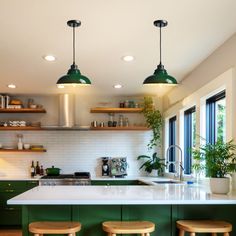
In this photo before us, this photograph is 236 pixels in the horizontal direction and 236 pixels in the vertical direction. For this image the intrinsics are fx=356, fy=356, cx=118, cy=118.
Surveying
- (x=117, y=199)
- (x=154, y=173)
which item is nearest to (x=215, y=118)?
(x=117, y=199)

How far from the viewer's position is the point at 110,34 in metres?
3.56

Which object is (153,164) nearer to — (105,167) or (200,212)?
(105,167)

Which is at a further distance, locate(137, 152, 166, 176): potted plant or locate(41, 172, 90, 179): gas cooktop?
locate(137, 152, 166, 176): potted plant

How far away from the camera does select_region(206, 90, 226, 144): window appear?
14.4ft

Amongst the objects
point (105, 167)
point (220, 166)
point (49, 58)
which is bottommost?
A: point (105, 167)

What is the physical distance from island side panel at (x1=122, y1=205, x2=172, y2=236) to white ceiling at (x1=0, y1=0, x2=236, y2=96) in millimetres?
1689

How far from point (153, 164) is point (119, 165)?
0.75 m

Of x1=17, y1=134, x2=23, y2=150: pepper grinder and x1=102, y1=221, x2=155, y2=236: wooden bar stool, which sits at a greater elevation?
x1=17, y1=134, x2=23, y2=150: pepper grinder

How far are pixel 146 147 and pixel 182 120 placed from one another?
165cm

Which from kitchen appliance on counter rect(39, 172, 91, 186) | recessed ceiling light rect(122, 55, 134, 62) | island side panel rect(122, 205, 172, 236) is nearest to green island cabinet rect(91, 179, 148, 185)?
kitchen appliance on counter rect(39, 172, 91, 186)

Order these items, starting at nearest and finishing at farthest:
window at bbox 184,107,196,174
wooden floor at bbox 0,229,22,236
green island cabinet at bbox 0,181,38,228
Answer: window at bbox 184,107,196,174 → wooden floor at bbox 0,229,22,236 → green island cabinet at bbox 0,181,38,228

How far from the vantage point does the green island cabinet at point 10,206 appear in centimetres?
642

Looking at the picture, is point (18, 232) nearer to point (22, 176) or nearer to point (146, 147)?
point (22, 176)

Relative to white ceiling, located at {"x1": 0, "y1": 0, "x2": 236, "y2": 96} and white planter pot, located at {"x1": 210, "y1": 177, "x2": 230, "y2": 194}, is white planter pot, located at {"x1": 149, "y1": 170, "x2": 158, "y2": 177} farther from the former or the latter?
white planter pot, located at {"x1": 210, "y1": 177, "x2": 230, "y2": 194}
